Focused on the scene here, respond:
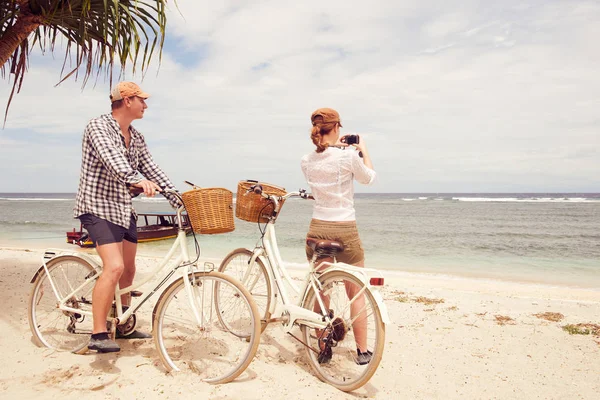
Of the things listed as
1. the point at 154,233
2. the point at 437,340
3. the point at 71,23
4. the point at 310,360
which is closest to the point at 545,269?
the point at 437,340

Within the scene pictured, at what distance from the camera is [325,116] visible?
317 centimetres

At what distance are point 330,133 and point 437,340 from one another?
8.71ft

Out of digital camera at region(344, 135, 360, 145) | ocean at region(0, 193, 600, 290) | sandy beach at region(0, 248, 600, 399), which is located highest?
digital camera at region(344, 135, 360, 145)

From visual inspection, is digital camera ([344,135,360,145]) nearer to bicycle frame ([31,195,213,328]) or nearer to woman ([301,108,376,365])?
woman ([301,108,376,365])

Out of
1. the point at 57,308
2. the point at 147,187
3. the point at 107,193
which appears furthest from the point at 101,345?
the point at 147,187

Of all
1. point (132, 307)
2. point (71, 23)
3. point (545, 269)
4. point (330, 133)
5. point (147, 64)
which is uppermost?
point (71, 23)

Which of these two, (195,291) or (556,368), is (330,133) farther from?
(556,368)

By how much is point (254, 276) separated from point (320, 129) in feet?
4.96

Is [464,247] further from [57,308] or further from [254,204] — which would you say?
[57,308]

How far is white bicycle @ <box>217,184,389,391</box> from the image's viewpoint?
2.87 m

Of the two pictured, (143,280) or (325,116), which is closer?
(325,116)

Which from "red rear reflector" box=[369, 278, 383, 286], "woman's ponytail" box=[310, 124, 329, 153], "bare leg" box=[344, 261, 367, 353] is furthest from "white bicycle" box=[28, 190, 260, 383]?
"woman's ponytail" box=[310, 124, 329, 153]

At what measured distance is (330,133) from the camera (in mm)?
3211

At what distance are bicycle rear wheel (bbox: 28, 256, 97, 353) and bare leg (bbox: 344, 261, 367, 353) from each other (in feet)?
6.76
